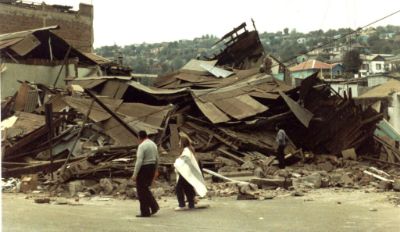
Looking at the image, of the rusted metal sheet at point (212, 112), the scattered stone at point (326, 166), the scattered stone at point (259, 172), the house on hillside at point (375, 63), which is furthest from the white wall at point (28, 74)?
the house on hillside at point (375, 63)

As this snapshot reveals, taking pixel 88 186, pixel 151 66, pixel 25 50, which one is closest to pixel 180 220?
pixel 88 186

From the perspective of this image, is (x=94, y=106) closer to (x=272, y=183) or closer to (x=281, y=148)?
(x=281, y=148)

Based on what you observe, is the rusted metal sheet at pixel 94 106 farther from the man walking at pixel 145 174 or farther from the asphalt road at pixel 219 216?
the man walking at pixel 145 174

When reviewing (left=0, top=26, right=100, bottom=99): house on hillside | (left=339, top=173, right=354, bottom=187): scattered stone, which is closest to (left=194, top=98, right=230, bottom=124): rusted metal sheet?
(left=339, top=173, right=354, bottom=187): scattered stone

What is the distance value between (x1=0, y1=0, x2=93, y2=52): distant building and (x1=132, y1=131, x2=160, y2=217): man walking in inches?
1286

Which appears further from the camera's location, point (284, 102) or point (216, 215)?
point (284, 102)

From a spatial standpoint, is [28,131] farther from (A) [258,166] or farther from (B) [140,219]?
(B) [140,219]

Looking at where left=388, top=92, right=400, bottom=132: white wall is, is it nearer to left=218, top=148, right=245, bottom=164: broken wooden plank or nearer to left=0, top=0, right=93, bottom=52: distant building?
left=218, top=148, right=245, bottom=164: broken wooden plank

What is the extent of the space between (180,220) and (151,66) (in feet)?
151

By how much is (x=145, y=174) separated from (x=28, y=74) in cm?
1557

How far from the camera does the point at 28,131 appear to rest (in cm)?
1516

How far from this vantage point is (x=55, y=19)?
42.8 m

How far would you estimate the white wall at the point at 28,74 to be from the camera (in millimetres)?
21578

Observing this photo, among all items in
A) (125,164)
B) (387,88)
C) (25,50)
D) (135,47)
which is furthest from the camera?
(135,47)
